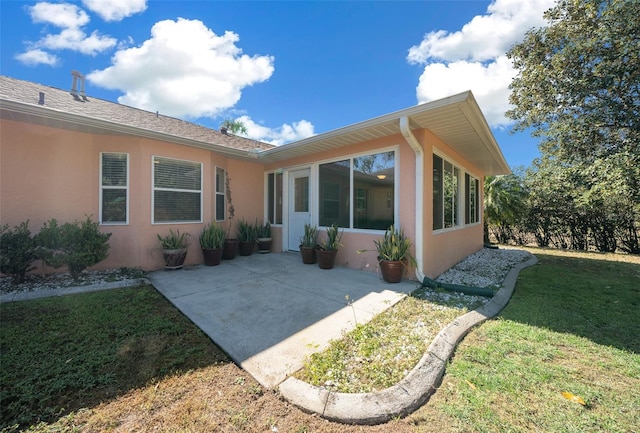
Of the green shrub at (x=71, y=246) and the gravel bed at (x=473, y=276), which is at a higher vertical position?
the green shrub at (x=71, y=246)

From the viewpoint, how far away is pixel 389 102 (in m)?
9.74

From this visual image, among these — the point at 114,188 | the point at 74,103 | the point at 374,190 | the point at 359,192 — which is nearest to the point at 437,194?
the point at 374,190

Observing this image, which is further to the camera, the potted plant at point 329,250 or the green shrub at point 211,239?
the green shrub at point 211,239

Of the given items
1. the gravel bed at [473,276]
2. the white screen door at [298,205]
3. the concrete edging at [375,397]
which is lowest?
the concrete edging at [375,397]

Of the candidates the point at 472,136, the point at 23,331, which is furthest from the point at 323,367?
the point at 472,136

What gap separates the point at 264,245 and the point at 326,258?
106 inches

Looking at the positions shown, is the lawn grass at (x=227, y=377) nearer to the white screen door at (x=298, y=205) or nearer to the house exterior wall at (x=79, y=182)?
the house exterior wall at (x=79, y=182)

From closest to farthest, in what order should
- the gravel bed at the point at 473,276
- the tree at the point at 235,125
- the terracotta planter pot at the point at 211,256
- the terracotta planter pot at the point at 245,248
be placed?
1. the gravel bed at the point at 473,276
2. the terracotta planter pot at the point at 211,256
3. the terracotta planter pot at the point at 245,248
4. the tree at the point at 235,125

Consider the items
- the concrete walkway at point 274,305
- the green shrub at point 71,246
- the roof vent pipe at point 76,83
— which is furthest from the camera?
the roof vent pipe at point 76,83

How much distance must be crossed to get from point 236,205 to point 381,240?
14.8 feet

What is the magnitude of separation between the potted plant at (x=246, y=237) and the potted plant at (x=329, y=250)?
2.48 metres

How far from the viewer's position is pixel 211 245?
20.4 feet

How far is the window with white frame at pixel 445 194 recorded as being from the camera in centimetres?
570

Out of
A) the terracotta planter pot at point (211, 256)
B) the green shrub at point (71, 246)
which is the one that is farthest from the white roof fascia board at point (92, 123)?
the terracotta planter pot at point (211, 256)
